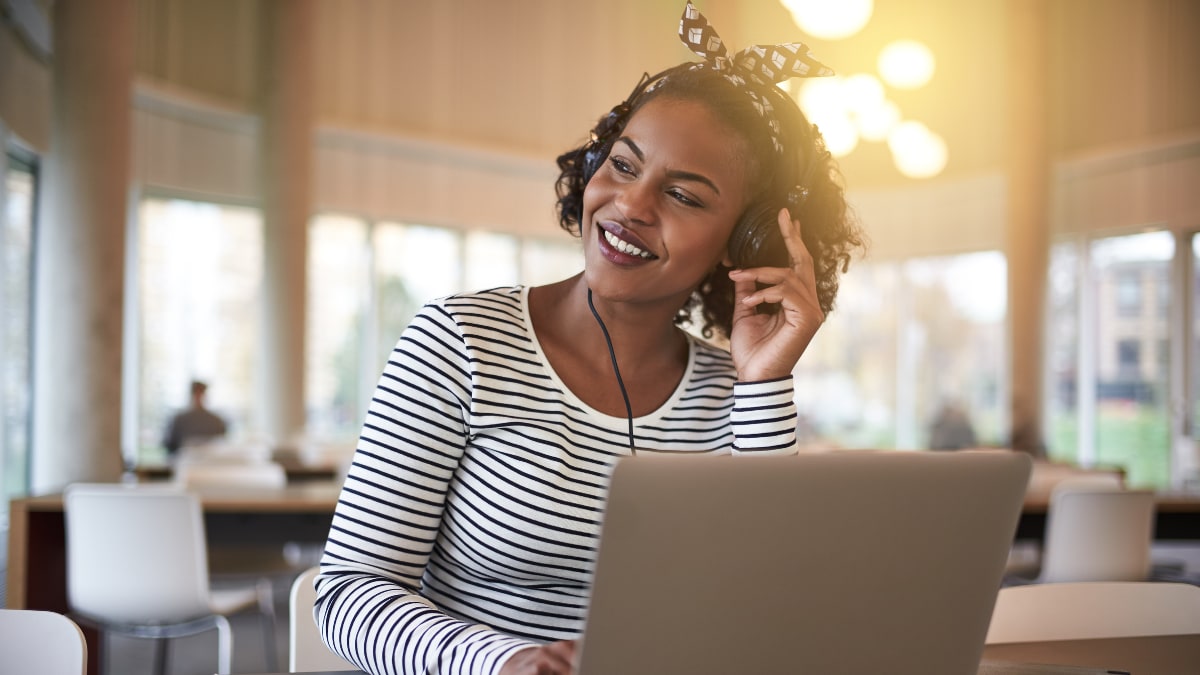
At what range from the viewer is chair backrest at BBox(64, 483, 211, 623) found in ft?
9.83

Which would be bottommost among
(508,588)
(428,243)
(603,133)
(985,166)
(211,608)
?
(211,608)

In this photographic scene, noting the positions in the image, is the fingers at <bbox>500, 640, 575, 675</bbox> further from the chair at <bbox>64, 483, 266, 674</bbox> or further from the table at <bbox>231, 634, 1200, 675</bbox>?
the chair at <bbox>64, 483, 266, 674</bbox>

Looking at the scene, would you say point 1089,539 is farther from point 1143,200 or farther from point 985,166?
point 985,166

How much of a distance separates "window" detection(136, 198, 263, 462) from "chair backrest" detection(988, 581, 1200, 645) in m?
8.18

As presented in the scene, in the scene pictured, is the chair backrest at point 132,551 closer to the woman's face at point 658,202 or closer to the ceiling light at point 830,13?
the woman's face at point 658,202

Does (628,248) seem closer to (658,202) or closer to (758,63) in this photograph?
(658,202)

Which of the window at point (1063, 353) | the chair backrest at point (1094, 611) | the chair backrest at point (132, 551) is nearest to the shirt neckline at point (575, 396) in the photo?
the chair backrest at point (1094, 611)

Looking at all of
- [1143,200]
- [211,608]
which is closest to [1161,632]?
[211,608]

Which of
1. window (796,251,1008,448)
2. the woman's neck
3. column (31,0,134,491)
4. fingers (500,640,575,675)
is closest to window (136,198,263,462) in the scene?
column (31,0,134,491)

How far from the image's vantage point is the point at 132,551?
3.02 meters

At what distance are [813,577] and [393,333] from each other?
1005cm

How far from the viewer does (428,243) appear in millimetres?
10711

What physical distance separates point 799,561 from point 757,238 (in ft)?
2.36

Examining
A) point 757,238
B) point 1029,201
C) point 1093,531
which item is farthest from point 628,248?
point 1029,201
